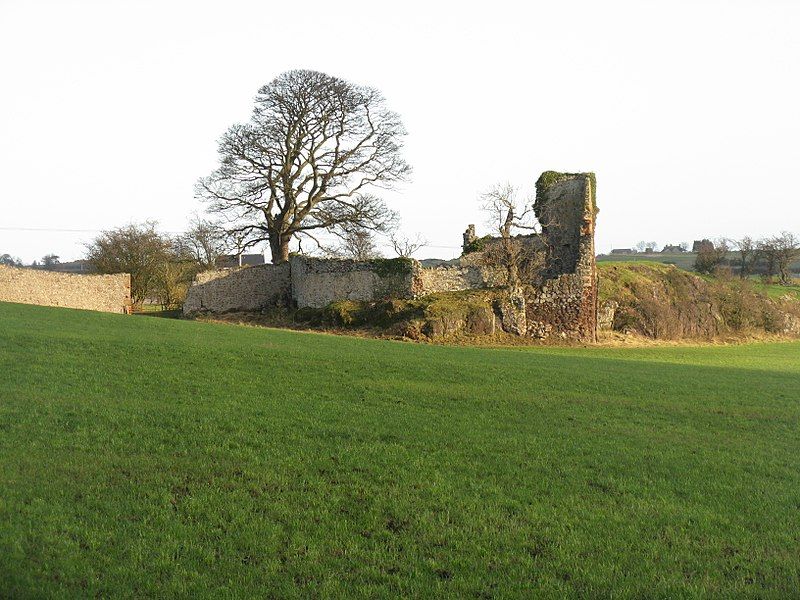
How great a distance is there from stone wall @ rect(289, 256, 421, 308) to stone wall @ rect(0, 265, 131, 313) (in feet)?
28.7

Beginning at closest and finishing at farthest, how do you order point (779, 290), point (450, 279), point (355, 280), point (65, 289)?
point (355, 280) → point (450, 279) → point (65, 289) → point (779, 290)

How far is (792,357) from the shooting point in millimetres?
32562

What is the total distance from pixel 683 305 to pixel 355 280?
2113cm

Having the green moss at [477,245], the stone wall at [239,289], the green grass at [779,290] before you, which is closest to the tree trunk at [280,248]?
the stone wall at [239,289]

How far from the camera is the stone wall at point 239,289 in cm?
3403

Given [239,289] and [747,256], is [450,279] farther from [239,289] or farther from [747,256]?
[747,256]

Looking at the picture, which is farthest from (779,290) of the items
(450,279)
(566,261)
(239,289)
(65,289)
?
(65,289)

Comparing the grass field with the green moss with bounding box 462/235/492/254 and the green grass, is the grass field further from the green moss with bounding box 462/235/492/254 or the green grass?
the green grass

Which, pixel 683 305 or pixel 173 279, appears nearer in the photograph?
pixel 683 305

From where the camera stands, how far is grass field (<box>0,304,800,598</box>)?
568cm

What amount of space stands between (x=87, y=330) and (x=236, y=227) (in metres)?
21.0

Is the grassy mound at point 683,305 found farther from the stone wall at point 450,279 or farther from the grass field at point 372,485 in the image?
the grass field at point 372,485

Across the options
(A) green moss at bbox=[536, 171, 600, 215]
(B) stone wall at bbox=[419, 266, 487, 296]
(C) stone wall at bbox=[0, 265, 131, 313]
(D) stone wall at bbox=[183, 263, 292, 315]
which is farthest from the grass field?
(A) green moss at bbox=[536, 171, 600, 215]

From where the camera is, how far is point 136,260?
43.2 meters
